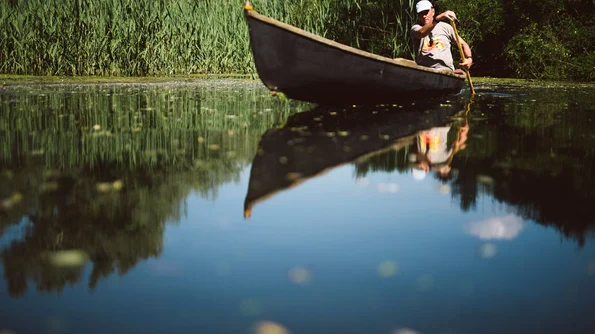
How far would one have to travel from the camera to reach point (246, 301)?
2115 millimetres

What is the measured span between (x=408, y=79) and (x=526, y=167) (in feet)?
14.4

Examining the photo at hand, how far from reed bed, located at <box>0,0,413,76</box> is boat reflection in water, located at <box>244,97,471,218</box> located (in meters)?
6.23

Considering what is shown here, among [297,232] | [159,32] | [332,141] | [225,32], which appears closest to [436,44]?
[332,141]

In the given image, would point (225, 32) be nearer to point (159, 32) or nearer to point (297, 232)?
point (159, 32)

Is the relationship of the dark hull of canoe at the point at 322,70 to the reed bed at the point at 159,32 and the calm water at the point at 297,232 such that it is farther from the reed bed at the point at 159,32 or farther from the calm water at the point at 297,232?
the reed bed at the point at 159,32

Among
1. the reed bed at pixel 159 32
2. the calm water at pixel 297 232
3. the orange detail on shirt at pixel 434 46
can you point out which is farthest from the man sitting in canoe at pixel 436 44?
the calm water at pixel 297 232

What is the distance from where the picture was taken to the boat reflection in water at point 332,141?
13.4ft

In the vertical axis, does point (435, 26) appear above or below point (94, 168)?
above

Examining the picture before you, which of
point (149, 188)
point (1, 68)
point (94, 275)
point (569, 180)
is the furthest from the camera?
point (1, 68)

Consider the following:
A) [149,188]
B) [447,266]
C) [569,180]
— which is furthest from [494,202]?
[149,188]

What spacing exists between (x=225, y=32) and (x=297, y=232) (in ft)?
46.2

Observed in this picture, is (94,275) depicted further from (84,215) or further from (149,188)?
(149,188)

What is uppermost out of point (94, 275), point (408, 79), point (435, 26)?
point (435, 26)

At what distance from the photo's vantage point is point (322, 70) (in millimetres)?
7922
